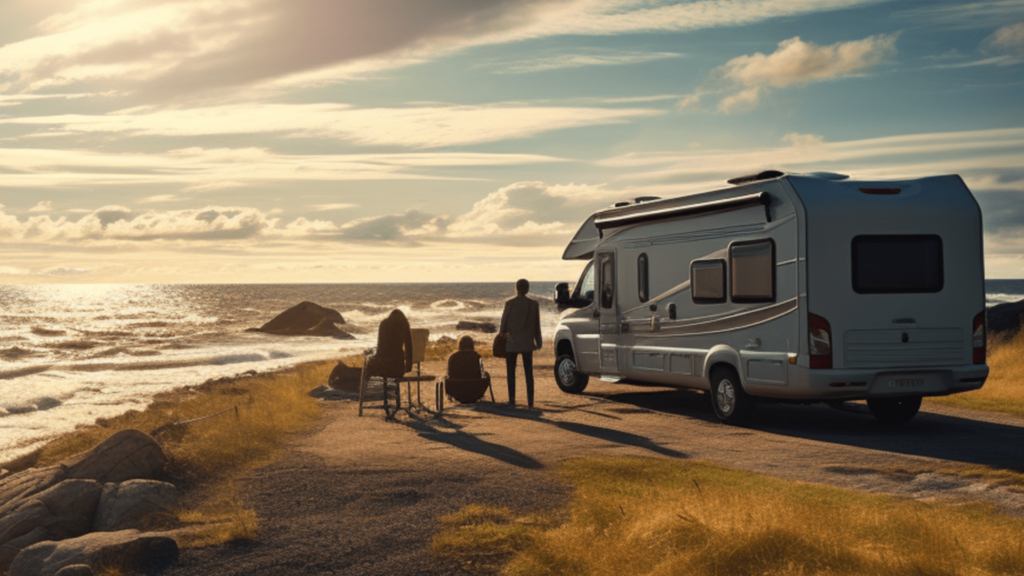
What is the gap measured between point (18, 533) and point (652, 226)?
9187mm

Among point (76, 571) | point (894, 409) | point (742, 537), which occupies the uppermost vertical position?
point (742, 537)

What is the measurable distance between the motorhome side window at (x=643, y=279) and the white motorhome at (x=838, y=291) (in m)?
1.21

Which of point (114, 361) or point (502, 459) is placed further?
point (114, 361)

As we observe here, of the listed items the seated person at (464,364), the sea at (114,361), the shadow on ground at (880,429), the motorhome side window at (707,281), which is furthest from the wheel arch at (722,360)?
the sea at (114,361)

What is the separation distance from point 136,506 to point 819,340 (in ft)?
24.9

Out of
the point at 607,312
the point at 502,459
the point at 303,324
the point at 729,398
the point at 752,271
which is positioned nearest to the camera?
the point at 502,459

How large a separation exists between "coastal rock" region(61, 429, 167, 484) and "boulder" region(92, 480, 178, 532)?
846 mm

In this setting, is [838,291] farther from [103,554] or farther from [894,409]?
[103,554]

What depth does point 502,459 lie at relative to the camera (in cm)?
973

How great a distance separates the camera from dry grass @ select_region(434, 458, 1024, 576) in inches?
207

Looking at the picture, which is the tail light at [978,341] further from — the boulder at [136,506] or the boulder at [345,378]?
the boulder at [345,378]

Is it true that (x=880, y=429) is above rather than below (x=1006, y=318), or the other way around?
below

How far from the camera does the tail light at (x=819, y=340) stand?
421 inches

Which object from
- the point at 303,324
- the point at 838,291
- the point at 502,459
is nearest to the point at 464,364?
the point at 502,459
